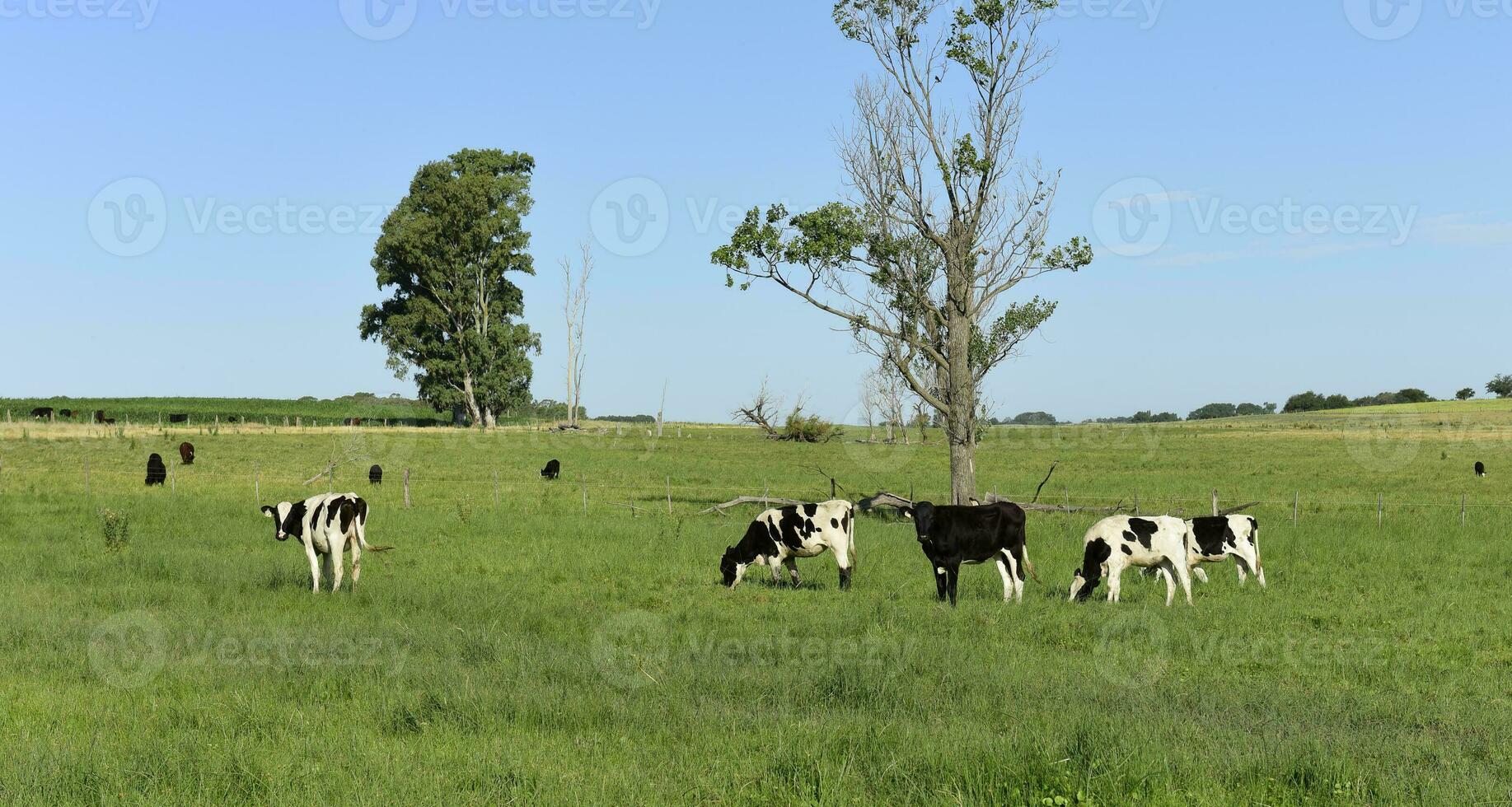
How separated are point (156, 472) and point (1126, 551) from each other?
31158 mm

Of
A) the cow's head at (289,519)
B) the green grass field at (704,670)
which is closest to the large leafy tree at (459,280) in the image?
the green grass field at (704,670)

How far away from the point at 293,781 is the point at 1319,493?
3641cm

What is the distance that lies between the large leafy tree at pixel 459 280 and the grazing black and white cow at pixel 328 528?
48.1 meters

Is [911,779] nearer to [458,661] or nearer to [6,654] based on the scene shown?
[458,661]

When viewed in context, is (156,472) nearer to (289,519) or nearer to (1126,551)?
(289,519)

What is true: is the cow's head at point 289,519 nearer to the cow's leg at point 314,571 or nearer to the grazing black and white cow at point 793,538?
the cow's leg at point 314,571

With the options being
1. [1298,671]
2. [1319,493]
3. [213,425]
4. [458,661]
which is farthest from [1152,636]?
[213,425]

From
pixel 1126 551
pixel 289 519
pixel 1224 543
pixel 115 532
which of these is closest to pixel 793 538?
pixel 1126 551

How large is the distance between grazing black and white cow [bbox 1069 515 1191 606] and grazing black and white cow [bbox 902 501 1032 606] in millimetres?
866

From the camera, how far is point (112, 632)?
1241 cm

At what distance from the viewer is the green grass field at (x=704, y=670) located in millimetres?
6922

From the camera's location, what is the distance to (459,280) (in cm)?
6444

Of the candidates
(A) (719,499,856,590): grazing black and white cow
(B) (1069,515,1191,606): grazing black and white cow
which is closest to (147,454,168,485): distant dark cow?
(A) (719,499,856,590): grazing black and white cow

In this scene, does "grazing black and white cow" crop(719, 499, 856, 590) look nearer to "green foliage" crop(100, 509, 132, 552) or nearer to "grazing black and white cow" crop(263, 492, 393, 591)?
"grazing black and white cow" crop(263, 492, 393, 591)
